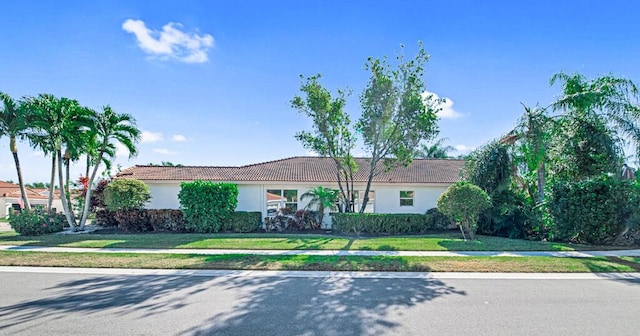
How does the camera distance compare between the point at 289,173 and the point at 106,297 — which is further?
the point at 289,173

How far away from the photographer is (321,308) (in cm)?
578

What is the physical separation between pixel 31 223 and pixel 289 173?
12282 mm

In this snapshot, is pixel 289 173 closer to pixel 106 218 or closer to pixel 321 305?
pixel 106 218

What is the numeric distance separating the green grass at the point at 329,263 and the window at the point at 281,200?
29.3 feet

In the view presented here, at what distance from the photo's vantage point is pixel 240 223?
16703 millimetres

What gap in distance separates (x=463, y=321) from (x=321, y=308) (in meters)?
2.25

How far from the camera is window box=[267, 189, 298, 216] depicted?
19.1 meters

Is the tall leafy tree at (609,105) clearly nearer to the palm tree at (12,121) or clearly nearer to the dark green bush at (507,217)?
the dark green bush at (507,217)

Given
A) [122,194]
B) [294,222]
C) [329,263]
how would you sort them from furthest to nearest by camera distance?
[294,222]
[122,194]
[329,263]

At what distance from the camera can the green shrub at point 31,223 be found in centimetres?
1492

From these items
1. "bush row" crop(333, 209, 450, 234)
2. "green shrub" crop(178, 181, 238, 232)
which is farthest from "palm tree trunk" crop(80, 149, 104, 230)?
"bush row" crop(333, 209, 450, 234)

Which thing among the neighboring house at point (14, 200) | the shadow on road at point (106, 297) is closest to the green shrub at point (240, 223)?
the shadow on road at point (106, 297)

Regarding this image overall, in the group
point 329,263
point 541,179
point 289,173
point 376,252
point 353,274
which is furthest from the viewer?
point 289,173

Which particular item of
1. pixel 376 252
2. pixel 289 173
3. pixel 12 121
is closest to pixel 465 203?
pixel 376 252
